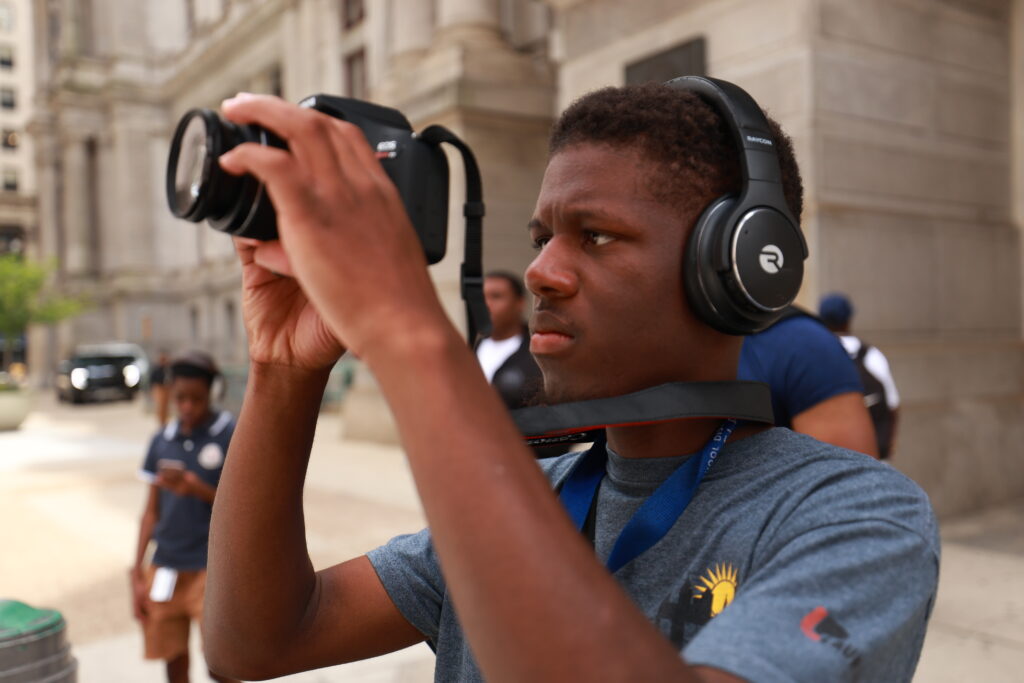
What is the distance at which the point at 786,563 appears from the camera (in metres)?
0.96

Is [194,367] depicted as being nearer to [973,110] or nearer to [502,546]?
[502,546]

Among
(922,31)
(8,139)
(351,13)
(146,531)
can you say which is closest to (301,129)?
(146,531)

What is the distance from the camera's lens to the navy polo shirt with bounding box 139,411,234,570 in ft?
13.8

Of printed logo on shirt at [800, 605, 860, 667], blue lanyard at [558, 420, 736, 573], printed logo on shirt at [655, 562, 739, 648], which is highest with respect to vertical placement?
blue lanyard at [558, 420, 736, 573]

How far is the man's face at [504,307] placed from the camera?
17.6ft

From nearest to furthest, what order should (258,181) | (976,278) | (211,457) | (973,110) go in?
1. (258,181)
2. (211,457)
3. (973,110)
4. (976,278)

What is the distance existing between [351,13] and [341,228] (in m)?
24.9

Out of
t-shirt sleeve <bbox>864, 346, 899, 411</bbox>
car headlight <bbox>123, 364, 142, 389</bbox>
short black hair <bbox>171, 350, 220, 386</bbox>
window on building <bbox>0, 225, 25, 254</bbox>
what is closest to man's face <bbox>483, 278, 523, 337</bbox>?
short black hair <bbox>171, 350, 220, 386</bbox>

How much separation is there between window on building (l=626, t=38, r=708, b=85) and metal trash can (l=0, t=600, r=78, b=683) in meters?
6.00

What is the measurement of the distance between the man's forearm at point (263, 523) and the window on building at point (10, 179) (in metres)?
80.0

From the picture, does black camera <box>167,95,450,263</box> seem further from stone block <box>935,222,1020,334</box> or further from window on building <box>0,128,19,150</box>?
window on building <box>0,128,19,150</box>

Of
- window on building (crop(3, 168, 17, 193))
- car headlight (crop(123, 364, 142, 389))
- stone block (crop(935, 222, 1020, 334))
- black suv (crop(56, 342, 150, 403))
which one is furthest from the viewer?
window on building (crop(3, 168, 17, 193))

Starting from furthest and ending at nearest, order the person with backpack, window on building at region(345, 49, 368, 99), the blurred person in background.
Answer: window on building at region(345, 49, 368, 99) < the person with backpack < the blurred person in background

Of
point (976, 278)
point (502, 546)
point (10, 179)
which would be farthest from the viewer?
point (10, 179)
